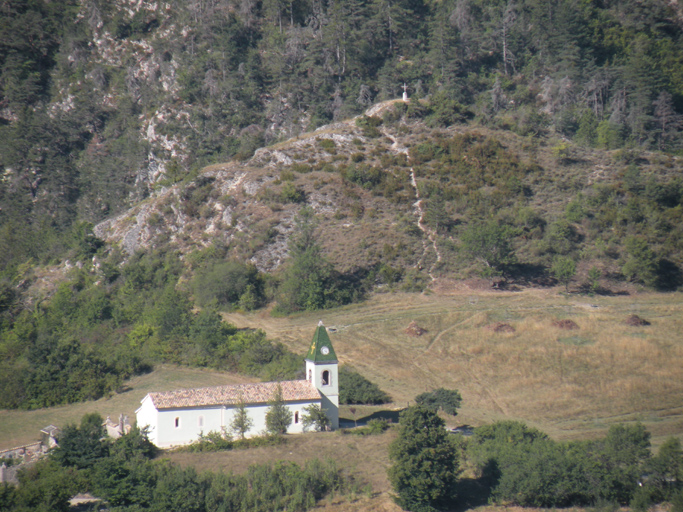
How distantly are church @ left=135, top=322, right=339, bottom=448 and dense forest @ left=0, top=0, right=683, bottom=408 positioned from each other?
29.4 ft

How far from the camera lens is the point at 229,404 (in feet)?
149

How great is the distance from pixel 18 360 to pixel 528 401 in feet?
143

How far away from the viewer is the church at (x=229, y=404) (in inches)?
1748

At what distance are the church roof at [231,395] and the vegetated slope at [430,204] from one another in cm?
2990

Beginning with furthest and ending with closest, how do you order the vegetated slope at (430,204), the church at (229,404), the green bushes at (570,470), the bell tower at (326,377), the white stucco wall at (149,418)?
the vegetated slope at (430,204), the bell tower at (326,377), the church at (229,404), the white stucco wall at (149,418), the green bushes at (570,470)

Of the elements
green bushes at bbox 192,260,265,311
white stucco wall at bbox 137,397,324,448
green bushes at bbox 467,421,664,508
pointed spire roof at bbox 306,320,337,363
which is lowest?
green bushes at bbox 467,421,664,508

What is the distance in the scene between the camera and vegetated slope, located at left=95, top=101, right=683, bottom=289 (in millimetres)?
76875

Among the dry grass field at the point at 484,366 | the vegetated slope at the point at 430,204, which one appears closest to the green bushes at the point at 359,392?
the dry grass field at the point at 484,366

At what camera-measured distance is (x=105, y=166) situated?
112 meters

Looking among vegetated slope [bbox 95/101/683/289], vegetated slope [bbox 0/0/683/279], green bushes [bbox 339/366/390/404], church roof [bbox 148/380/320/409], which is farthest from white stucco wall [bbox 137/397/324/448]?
vegetated slope [bbox 0/0/683/279]

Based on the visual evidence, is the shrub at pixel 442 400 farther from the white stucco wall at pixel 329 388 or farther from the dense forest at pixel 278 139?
the dense forest at pixel 278 139

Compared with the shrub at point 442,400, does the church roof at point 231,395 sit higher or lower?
higher

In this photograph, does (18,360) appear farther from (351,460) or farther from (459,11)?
(459,11)

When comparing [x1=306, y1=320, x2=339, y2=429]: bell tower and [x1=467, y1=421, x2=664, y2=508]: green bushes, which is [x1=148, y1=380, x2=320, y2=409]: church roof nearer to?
[x1=306, y1=320, x2=339, y2=429]: bell tower
